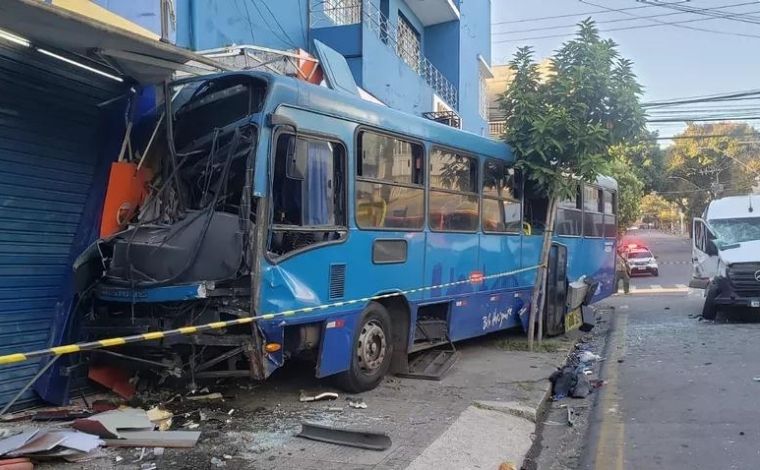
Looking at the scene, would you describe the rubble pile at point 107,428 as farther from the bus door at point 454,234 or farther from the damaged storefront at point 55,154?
the bus door at point 454,234

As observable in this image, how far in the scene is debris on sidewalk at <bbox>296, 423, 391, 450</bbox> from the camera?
16.9 feet

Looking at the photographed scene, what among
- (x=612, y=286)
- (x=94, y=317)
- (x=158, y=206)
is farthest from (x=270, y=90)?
(x=612, y=286)

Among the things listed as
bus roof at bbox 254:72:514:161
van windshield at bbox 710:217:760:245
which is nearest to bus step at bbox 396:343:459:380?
bus roof at bbox 254:72:514:161

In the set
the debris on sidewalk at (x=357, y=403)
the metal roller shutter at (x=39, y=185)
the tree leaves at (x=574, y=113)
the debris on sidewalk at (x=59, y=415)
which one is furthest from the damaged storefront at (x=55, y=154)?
the tree leaves at (x=574, y=113)

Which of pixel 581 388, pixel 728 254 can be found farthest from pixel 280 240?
pixel 728 254

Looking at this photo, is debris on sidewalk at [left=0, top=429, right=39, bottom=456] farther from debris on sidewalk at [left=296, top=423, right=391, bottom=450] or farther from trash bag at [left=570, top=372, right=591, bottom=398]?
trash bag at [left=570, top=372, right=591, bottom=398]

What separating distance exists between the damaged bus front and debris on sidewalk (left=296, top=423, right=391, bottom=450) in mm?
664

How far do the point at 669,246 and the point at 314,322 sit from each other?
6430 cm

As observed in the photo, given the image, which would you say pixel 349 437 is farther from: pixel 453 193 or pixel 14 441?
pixel 453 193

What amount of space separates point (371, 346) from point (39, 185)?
3496 mm

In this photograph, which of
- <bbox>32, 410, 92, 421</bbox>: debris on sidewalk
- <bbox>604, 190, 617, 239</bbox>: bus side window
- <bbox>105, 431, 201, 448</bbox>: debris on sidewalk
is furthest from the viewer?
<bbox>604, 190, 617, 239</bbox>: bus side window

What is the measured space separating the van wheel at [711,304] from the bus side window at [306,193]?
34.3 feet

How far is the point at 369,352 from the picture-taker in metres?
6.93

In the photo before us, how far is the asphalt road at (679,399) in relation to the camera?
Result: 17.9ft
